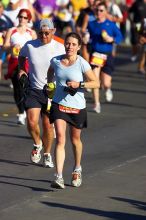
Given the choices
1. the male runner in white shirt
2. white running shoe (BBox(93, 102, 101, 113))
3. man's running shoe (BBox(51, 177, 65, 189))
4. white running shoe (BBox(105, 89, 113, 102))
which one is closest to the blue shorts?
the male runner in white shirt

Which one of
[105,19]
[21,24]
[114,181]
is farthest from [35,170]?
[105,19]

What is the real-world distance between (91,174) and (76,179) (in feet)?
2.71

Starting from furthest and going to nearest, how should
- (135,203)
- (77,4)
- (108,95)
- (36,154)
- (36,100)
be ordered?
1. (77,4)
2. (108,95)
3. (36,154)
4. (36,100)
5. (135,203)

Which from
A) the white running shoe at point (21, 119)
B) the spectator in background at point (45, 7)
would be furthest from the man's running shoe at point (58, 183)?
the spectator in background at point (45, 7)

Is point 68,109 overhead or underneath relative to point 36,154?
overhead

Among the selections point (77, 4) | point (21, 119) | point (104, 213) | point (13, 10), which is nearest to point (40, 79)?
point (104, 213)

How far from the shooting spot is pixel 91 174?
12211 mm

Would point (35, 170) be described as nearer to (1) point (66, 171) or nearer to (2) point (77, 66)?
(1) point (66, 171)

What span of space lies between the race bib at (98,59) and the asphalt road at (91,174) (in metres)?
0.83

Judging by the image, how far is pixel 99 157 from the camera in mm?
13516

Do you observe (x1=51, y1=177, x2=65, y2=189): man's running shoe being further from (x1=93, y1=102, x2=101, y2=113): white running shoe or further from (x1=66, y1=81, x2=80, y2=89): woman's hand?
(x1=93, y1=102, x2=101, y2=113): white running shoe

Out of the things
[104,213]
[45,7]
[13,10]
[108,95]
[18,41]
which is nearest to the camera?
[104,213]

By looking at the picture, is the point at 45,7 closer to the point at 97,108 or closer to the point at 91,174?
the point at 97,108

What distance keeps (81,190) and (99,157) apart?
7.58 ft
